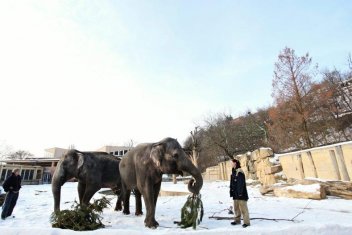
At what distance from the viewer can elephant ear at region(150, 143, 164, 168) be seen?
25.6ft

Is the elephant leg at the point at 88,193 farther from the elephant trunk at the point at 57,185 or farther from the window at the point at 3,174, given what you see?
the window at the point at 3,174

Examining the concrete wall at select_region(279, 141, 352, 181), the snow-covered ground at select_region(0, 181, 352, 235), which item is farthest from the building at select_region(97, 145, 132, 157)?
the snow-covered ground at select_region(0, 181, 352, 235)

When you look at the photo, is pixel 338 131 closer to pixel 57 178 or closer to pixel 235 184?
pixel 235 184

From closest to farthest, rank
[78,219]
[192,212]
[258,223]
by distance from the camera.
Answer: [78,219]
[192,212]
[258,223]

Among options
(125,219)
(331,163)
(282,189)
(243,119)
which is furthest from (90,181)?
(243,119)

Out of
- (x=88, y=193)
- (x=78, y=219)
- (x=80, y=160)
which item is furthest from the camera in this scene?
(x=80, y=160)

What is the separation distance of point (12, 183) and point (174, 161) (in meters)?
7.33

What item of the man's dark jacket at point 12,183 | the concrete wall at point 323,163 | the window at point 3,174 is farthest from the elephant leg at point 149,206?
the window at point 3,174

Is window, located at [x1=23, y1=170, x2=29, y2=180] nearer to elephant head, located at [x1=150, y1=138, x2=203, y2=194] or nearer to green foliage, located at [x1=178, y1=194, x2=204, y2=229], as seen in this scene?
elephant head, located at [x1=150, y1=138, x2=203, y2=194]

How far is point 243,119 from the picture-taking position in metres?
53.6

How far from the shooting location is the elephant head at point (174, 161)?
292 inches

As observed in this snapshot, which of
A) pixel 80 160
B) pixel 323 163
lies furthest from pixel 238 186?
pixel 323 163

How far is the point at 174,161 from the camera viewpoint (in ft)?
25.1

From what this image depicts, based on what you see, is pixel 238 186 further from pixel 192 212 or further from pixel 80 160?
pixel 80 160
